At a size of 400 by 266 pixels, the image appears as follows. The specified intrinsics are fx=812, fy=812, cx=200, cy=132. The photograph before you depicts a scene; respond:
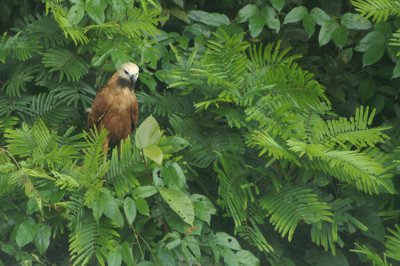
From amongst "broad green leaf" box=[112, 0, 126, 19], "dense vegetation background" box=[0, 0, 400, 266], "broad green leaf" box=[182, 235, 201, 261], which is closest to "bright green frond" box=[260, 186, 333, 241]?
"dense vegetation background" box=[0, 0, 400, 266]

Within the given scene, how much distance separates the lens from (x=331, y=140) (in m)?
3.65

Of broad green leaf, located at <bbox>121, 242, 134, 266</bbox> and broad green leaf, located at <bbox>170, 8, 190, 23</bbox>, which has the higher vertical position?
broad green leaf, located at <bbox>170, 8, 190, 23</bbox>

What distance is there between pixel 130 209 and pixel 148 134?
31cm

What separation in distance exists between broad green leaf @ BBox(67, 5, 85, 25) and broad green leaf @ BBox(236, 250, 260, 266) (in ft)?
4.36

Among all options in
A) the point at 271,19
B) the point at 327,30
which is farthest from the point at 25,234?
the point at 327,30

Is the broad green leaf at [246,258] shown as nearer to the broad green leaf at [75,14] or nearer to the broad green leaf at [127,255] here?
the broad green leaf at [127,255]

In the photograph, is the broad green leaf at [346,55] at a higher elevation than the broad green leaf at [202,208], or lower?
higher

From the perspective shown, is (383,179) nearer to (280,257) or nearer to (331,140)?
(331,140)

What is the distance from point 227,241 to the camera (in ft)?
11.6

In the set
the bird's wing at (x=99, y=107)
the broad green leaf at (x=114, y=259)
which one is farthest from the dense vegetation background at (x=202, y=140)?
the bird's wing at (x=99, y=107)

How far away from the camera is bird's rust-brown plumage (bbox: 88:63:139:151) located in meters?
4.01

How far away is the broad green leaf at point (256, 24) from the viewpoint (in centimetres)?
408

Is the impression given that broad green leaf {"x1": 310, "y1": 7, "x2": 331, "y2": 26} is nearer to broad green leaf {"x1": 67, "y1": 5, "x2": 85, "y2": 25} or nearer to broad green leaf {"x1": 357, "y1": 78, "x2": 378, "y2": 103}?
broad green leaf {"x1": 357, "y1": 78, "x2": 378, "y2": 103}

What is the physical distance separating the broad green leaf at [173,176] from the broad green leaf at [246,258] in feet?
1.41
